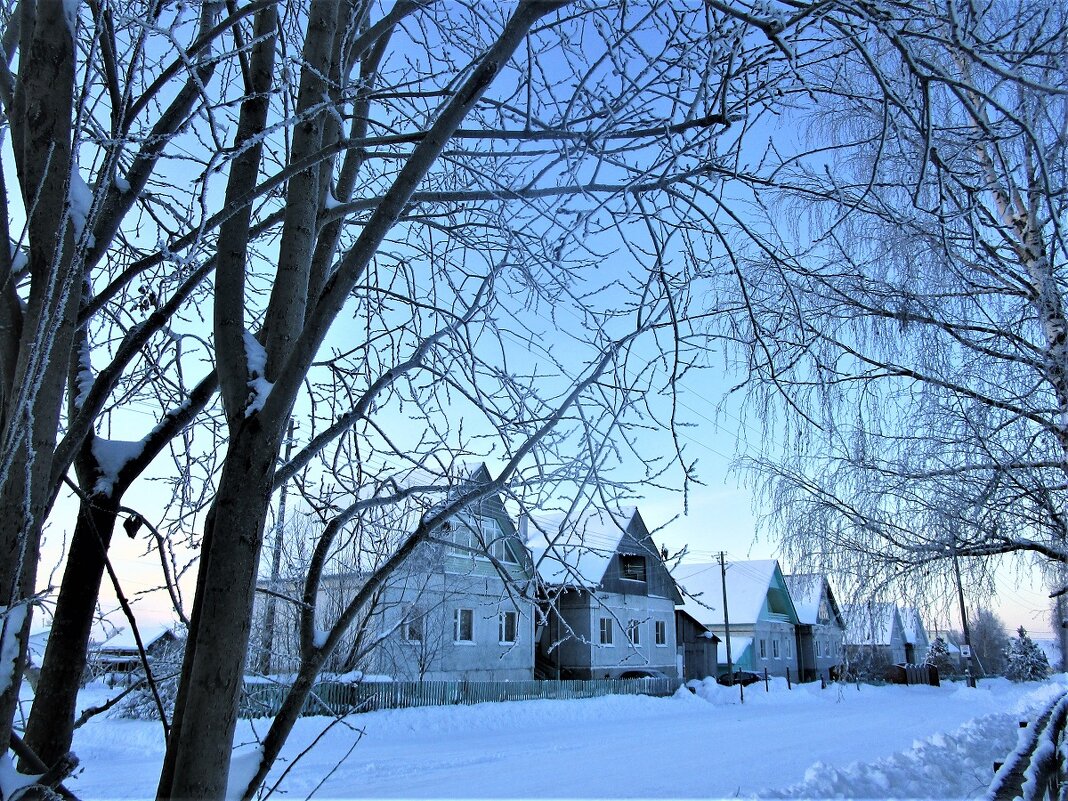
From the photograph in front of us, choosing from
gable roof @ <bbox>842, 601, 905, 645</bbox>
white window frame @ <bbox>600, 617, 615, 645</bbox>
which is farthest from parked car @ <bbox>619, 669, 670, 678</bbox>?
gable roof @ <bbox>842, 601, 905, 645</bbox>

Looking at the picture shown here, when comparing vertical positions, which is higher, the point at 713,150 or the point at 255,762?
the point at 713,150

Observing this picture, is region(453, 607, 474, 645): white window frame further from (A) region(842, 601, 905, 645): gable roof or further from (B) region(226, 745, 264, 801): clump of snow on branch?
(B) region(226, 745, 264, 801): clump of snow on branch

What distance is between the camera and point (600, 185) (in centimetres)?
214

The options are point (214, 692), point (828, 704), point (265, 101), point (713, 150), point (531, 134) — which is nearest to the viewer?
point (214, 692)

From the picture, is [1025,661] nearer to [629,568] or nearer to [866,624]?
[866,624]

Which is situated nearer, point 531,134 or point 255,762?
point 255,762

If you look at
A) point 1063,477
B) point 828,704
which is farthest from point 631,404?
point 828,704

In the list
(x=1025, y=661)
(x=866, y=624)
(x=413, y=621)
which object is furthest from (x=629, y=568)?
(x=1025, y=661)

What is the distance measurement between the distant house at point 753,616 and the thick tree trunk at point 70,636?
37.4 m

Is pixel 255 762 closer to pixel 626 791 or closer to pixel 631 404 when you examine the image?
pixel 631 404

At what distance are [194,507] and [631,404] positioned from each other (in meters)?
1.69

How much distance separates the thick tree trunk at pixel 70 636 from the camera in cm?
179

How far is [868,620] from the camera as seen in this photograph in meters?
7.79

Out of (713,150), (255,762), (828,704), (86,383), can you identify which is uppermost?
(713,150)
